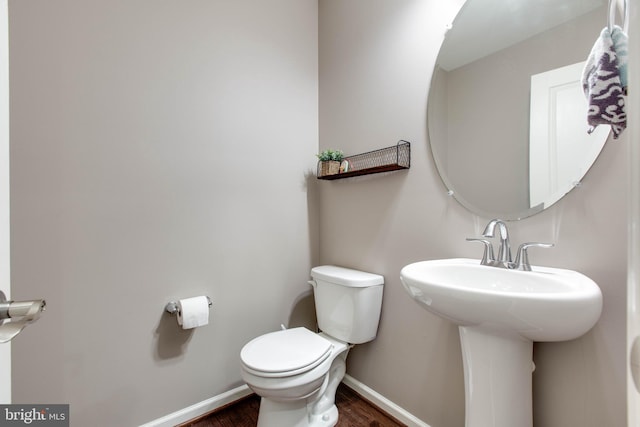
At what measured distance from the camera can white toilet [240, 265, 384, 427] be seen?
1.16m

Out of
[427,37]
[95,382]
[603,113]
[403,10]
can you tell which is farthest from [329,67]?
[95,382]

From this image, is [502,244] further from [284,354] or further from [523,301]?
[284,354]

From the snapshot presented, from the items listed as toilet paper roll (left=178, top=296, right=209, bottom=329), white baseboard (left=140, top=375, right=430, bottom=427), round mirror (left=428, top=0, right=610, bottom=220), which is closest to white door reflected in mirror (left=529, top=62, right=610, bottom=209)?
round mirror (left=428, top=0, right=610, bottom=220)

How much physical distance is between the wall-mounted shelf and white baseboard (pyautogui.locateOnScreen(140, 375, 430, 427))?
125cm

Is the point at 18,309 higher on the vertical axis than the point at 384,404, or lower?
higher

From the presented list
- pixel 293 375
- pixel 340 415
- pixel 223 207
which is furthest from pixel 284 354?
pixel 223 207

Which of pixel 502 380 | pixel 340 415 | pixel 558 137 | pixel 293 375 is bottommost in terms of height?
pixel 340 415

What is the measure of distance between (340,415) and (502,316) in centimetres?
117

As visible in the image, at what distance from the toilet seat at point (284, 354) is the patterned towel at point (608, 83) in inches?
50.2

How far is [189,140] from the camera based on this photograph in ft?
4.78

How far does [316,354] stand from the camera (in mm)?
1246

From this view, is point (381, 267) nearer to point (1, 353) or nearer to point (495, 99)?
point (495, 99)

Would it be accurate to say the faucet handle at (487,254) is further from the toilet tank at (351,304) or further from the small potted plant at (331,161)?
the small potted plant at (331,161)

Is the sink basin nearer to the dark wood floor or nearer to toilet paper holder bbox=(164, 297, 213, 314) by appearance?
the dark wood floor
